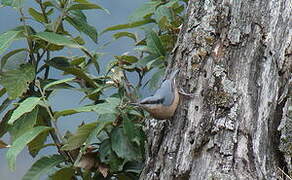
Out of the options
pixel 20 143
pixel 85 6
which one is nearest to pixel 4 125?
pixel 20 143

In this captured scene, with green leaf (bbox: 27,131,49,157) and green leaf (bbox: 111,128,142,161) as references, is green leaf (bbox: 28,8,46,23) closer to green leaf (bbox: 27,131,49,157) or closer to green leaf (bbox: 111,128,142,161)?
green leaf (bbox: 27,131,49,157)

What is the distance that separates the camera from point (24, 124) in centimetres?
245

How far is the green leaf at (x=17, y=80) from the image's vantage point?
243 centimetres

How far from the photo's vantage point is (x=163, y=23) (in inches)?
110

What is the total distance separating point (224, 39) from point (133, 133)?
20.0 inches

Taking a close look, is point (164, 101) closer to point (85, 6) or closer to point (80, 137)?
point (80, 137)

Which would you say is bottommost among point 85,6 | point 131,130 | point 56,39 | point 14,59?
point 131,130

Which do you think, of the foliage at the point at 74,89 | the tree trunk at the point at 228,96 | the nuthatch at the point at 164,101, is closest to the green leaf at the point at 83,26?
the foliage at the point at 74,89

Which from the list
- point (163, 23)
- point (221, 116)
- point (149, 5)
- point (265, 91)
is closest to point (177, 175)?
point (221, 116)

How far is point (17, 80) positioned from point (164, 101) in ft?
2.08

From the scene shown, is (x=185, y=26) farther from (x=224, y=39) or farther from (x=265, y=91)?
(x=265, y=91)

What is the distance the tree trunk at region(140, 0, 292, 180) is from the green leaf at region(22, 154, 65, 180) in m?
0.39

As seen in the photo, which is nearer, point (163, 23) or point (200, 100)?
point (200, 100)

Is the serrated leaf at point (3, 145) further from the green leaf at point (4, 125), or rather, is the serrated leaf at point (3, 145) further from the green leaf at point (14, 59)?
the green leaf at point (14, 59)
